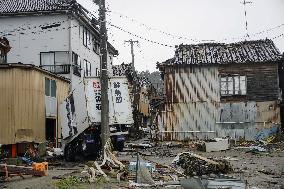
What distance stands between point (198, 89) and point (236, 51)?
5.15m

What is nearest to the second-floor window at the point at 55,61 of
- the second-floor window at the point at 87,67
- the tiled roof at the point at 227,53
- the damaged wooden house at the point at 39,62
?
the damaged wooden house at the point at 39,62

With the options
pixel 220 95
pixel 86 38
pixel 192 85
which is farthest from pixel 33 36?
pixel 220 95

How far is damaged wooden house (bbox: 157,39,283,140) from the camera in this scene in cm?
2650

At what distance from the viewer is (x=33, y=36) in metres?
29.2

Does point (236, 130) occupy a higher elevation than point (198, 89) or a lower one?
lower

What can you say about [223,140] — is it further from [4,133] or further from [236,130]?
[4,133]

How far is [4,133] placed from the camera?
20.0m

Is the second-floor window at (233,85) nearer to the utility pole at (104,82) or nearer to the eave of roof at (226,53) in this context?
the eave of roof at (226,53)

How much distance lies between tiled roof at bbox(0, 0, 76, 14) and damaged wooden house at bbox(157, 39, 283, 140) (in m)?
9.58

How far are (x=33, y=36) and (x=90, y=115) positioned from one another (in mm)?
15617

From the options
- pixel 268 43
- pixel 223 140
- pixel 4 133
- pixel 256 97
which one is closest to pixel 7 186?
pixel 4 133

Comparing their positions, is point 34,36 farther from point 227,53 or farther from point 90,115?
point 227,53

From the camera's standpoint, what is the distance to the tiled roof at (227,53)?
91.7 feet

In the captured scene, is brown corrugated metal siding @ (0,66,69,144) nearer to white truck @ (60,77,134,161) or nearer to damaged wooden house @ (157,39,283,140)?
white truck @ (60,77,134,161)
